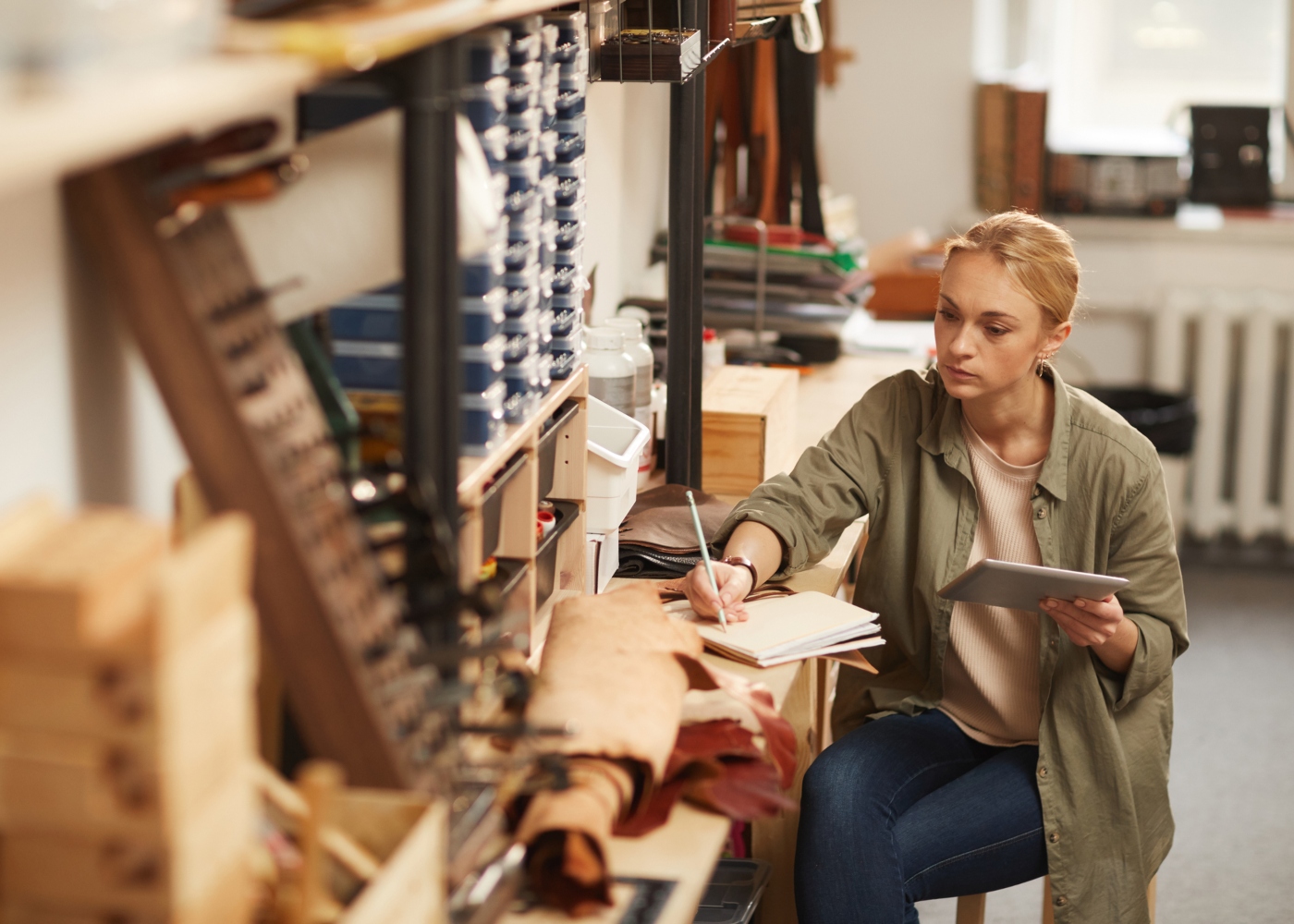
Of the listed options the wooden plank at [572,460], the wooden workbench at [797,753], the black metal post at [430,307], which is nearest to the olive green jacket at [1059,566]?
the wooden workbench at [797,753]

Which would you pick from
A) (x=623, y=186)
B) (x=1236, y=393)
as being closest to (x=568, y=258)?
(x=623, y=186)

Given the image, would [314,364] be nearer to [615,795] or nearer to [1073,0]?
[615,795]

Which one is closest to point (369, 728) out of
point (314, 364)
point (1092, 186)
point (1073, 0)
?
point (314, 364)

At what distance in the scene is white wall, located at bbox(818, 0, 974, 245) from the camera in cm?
461

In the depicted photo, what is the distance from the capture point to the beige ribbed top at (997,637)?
2.10 meters

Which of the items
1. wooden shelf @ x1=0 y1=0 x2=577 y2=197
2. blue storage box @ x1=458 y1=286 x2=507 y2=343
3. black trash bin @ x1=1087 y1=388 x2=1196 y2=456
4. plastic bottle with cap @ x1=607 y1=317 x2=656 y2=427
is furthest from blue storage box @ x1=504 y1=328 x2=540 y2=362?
black trash bin @ x1=1087 y1=388 x2=1196 y2=456

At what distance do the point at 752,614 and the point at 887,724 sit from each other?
35 cm

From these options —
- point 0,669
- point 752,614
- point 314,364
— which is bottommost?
point 752,614

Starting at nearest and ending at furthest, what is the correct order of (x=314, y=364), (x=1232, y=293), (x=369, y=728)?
(x=369, y=728), (x=314, y=364), (x=1232, y=293)

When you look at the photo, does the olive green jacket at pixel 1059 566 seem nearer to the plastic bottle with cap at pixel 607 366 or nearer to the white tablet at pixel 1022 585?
the white tablet at pixel 1022 585

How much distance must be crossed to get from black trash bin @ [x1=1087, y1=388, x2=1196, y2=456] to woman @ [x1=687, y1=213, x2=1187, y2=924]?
2.24 meters

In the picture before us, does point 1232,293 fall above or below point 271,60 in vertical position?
below

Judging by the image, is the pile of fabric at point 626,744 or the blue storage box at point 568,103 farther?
the blue storage box at point 568,103

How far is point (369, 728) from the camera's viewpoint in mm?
1047
